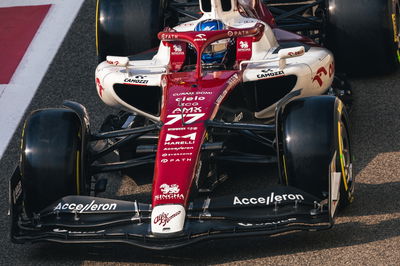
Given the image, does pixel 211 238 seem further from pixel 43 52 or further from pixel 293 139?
pixel 43 52

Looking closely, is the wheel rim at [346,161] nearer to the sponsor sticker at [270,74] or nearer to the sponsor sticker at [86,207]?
the sponsor sticker at [270,74]

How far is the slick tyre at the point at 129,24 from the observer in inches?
492

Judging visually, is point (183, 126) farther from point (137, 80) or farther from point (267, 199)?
point (137, 80)

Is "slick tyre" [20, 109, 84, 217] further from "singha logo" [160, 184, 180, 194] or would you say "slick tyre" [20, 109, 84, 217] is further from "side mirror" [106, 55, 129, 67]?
"side mirror" [106, 55, 129, 67]

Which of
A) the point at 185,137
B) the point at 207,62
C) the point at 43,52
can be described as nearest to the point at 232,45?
the point at 207,62

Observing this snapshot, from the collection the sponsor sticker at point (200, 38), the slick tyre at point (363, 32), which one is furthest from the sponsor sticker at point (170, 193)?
the slick tyre at point (363, 32)

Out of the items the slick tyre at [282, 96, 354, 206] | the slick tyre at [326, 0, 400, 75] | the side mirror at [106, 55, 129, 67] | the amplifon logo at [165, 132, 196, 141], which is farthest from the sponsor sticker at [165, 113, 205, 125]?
the slick tyre at [326, 0, 400, 75]

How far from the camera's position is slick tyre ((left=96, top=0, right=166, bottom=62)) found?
12.5 meters

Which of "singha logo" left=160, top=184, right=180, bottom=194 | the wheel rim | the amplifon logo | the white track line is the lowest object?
the white track line

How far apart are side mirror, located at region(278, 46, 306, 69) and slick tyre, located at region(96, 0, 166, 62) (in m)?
2.31

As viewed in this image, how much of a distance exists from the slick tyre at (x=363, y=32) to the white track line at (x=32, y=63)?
3.43 meters

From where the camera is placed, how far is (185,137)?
945 centimetres

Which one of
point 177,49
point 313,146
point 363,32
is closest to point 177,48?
point 177,49

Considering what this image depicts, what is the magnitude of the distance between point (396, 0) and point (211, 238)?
503cm
